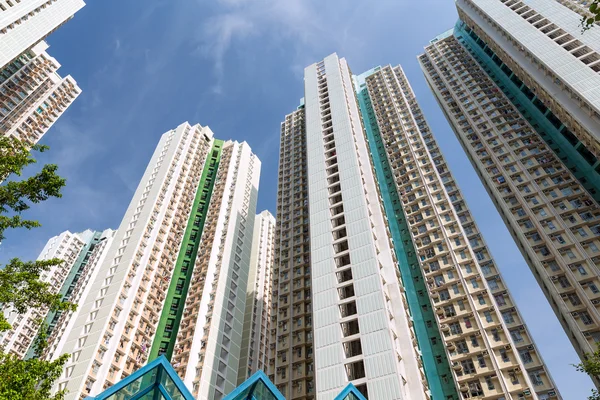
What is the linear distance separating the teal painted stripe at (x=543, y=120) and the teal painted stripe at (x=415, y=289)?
18600 millimetres

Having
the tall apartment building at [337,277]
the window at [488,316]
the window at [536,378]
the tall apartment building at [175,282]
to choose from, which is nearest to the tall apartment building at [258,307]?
the tall apartment building at [175,282]

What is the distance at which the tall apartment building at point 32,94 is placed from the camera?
60.2 metres

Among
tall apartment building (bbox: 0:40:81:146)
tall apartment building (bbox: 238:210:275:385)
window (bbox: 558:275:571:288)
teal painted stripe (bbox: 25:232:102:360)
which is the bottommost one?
window (bbox: 558:275:571:288)

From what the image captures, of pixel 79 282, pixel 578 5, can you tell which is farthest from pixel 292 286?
pixel 578 5

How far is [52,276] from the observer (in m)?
76.9

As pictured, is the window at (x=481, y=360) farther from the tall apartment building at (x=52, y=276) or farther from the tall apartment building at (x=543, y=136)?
the tall apartment building at (x=52, y=276)

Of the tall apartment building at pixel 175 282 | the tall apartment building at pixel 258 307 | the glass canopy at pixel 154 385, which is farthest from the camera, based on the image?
the tall apartment building at pixel 258 307

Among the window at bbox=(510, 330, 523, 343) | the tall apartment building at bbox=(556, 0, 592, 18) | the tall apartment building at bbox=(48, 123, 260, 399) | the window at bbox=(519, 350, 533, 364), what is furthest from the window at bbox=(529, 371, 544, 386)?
the tall apartment building at bbox=(556, 0, 592, 18)

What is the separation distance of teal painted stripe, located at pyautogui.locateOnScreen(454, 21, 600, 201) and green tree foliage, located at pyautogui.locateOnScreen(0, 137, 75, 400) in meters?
46.7

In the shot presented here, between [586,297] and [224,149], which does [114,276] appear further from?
[586,297]

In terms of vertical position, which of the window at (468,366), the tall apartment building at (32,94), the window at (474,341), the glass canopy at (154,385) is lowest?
the glass canopy at (154,385)

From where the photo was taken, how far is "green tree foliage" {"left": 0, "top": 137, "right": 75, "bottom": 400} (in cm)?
1370

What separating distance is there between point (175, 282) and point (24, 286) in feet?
123

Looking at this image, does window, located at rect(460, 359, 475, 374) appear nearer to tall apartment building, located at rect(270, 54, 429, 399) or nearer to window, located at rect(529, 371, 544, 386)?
window, located at rect(529, 371, 544, 386)
